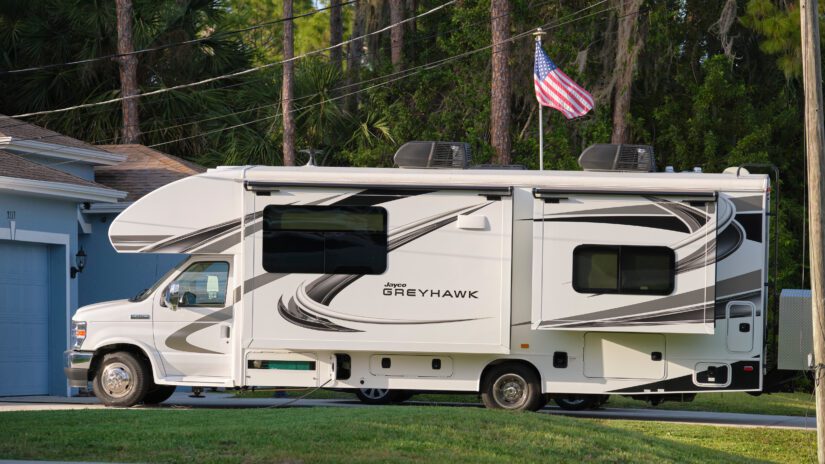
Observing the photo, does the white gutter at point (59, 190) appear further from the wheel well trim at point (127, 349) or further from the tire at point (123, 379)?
the tire at point (123, 379)

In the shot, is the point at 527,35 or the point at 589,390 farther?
the point at 527,35

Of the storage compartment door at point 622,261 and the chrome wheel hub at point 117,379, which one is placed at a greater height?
the storage compartment door at point 622,261

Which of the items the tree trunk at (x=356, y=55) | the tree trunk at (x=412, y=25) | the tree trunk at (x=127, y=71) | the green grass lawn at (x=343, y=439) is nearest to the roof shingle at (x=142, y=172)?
the tree trunk at (x=127, y=71)

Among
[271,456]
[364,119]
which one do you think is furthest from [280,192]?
[364,119]

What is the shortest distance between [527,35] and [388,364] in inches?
718

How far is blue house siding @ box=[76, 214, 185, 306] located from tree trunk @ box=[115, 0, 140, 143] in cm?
951

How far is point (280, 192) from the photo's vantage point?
52.4 feet

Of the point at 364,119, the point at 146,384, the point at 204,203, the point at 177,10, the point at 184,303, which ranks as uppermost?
the point at 177,10

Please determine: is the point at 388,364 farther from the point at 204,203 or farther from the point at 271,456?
the point at 271,456

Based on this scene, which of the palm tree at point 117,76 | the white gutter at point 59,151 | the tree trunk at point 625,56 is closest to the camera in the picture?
the white gutter at point 59,151

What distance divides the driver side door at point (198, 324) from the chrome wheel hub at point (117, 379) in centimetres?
55

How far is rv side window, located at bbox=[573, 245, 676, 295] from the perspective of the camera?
619 inches

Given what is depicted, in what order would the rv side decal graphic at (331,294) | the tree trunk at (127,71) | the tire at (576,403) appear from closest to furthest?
the rv side decal graphic at (331,294) < the tire at (576,403) < the tree trunk at (127,71)

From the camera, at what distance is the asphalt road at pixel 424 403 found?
17.1m
